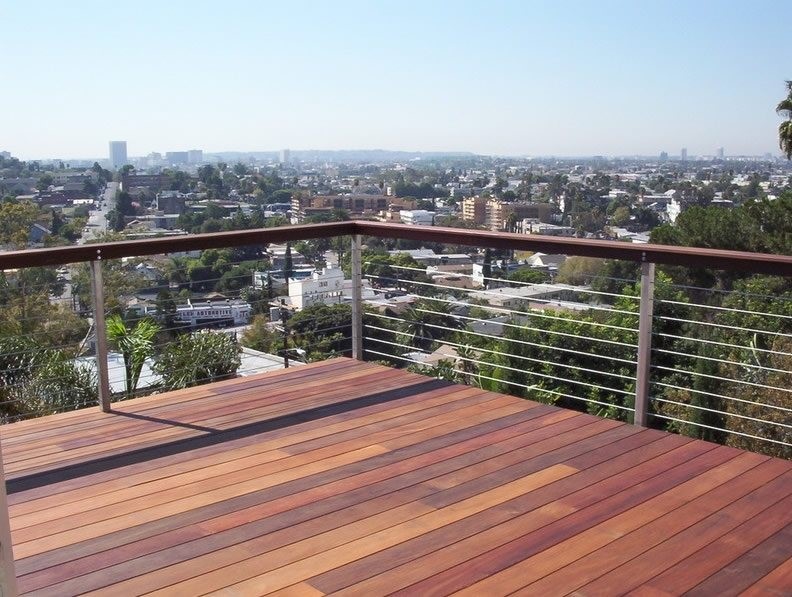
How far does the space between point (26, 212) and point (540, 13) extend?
1251 centimetres

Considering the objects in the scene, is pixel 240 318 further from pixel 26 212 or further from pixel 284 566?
pixel 26 212

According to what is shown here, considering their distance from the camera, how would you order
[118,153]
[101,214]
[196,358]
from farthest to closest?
1. [118,153]
2. [101,214]
3. [196,358]

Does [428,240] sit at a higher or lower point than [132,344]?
higher

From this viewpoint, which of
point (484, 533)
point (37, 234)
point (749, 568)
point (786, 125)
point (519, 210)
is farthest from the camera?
point (786, 125)

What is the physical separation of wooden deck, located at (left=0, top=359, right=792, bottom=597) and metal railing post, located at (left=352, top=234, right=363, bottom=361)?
85 cm

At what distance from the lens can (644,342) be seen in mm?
3641

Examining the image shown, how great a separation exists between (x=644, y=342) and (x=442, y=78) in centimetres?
2629

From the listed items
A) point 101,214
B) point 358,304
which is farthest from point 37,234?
point 358,304

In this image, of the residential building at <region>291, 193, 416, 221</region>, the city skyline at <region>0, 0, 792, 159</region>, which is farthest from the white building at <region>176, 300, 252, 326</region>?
the city skyline at <region>0, 0, 792, 159</region>

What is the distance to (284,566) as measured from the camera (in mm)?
2357

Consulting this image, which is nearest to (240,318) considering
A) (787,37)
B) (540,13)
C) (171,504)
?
(171,504)

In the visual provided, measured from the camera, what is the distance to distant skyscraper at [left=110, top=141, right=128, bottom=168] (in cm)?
1686

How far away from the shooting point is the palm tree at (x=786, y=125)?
20.0 metres

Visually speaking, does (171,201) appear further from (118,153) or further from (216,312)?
(216,312)
